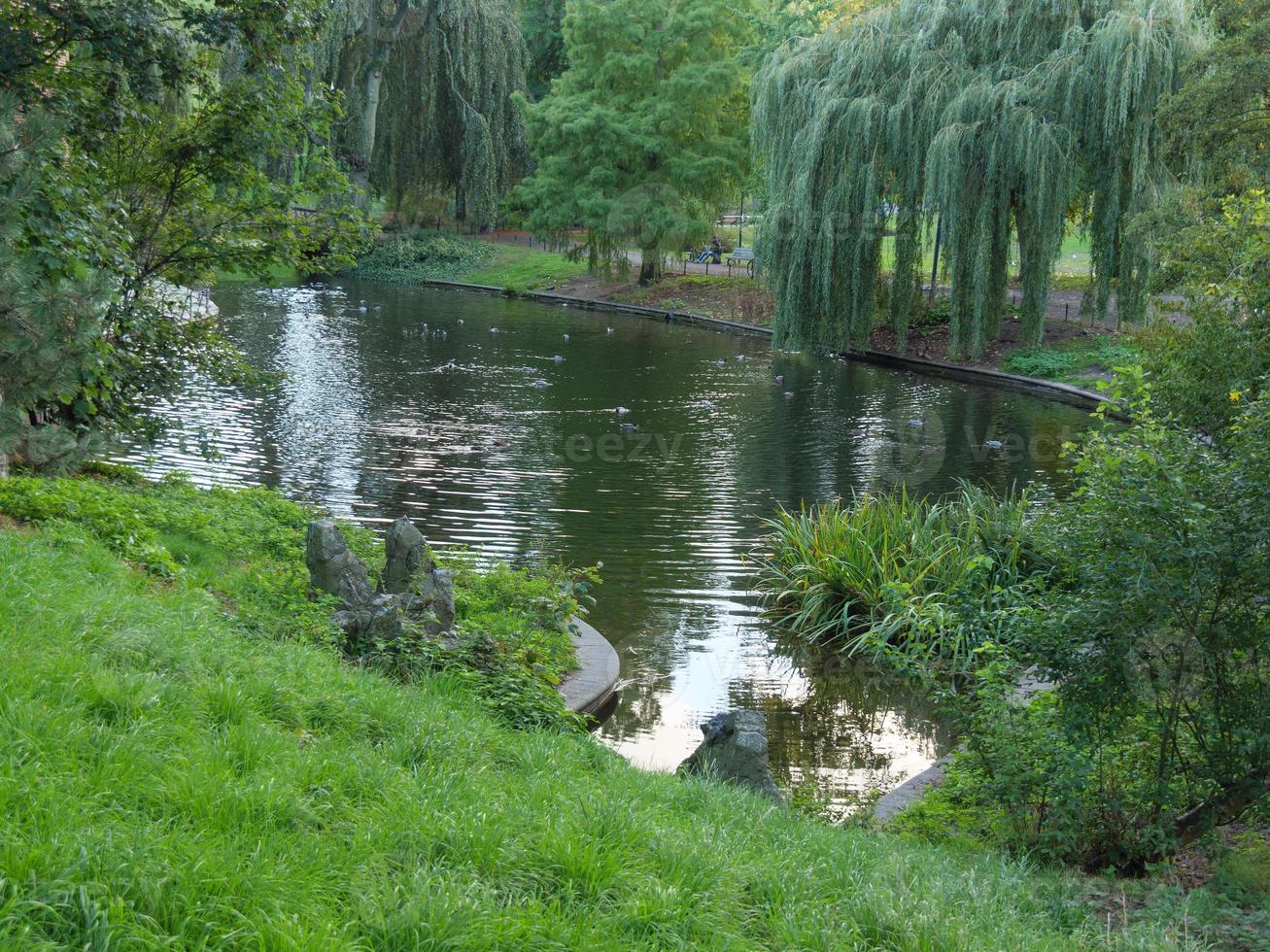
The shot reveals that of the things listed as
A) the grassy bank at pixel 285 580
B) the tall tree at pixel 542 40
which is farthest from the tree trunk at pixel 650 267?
the grassy bank at pixel 285 580

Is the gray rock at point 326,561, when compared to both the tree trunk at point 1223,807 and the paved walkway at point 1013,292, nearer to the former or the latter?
the tree trunk at point 1223,807

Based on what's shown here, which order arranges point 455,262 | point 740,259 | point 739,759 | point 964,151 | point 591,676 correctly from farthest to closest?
point 455,262, point 740,259, point 964,151, point 591,676, point 739,759

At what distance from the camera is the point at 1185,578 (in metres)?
5.26

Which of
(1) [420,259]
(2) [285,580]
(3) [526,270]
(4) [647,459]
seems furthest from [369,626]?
(1) [420,259]

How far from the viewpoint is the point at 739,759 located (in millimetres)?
6012

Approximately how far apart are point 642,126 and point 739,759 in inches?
1222

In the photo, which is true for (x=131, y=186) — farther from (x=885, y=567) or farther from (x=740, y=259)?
(x=740, y=259)

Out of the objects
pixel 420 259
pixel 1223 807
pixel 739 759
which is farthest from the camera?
pixel 420 259

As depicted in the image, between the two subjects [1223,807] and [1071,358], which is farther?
[1071,358]

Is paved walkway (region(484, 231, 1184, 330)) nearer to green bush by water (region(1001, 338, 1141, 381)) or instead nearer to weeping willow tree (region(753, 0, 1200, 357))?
green bush by water (region(1001, 338, 1141, 381))

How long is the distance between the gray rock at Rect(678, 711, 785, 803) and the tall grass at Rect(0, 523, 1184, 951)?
730 millimetres

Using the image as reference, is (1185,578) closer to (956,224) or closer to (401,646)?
(401,646)

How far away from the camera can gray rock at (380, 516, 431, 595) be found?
7.82 meters

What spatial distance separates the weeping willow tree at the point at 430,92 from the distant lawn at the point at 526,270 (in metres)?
2.30
